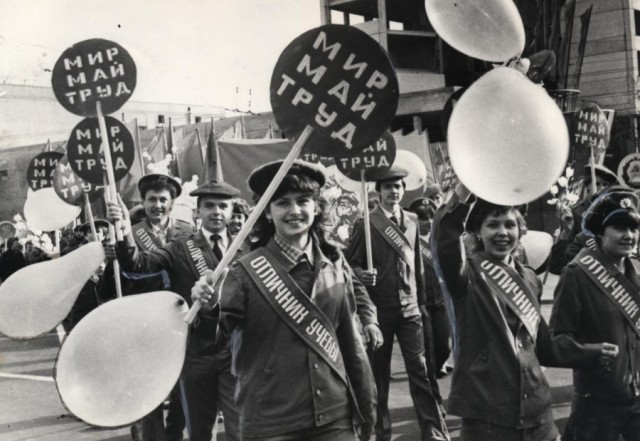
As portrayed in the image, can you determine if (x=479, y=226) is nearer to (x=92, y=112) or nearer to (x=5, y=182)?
(x=92, y=112)

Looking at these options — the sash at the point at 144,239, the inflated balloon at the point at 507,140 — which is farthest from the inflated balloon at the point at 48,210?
the inflated balloon at the point at 507,140

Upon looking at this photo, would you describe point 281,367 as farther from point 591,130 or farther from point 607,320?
point 591,130

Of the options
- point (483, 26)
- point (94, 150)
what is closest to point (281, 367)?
point (483, 26)

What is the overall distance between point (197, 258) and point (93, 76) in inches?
53.0

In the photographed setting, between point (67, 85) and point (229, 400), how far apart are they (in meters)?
2.25

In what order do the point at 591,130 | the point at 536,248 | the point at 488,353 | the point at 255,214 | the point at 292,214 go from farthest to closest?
1. the point at 591,130
2. the point at 536,248
3. the point at 488,353
4. the point at 292,214
5. the point at 255,214

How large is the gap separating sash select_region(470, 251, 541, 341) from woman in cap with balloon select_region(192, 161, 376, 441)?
696 millimetres

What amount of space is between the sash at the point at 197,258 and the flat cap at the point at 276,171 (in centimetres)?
184

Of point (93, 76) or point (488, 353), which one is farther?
point (93, 76)

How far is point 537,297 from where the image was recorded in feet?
14.2

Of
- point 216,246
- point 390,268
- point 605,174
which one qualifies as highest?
point 605,174

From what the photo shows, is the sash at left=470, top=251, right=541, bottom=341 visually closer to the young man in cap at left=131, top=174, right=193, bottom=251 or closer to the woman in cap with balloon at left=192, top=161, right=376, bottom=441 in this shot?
the woman in cap with balloon at left=192, top=161, right=376, bottom=441

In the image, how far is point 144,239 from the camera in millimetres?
7176

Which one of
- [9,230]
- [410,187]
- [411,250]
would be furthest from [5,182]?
[411,250]
